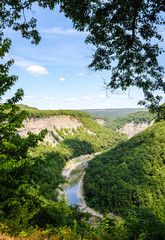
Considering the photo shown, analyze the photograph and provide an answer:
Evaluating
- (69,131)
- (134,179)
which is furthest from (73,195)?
(69,131)

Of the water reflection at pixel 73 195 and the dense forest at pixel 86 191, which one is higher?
the dense forest at pixel 86 191

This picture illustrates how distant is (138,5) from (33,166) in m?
6.22

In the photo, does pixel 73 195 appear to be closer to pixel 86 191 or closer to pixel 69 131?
pixel 86 191

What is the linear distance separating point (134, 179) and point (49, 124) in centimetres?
6231

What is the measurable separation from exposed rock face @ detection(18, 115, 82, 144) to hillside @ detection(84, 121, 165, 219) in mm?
38781

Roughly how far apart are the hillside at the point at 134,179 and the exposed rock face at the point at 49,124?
38781 millimetres

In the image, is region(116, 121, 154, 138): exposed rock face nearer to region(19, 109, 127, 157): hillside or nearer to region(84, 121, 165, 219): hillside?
region(19, 109, 127, 157): hillside

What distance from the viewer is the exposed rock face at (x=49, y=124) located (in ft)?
270

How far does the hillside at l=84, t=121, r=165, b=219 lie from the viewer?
3941 cm

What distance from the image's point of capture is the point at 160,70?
217 inches

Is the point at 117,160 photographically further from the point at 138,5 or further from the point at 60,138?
the point at 138,5

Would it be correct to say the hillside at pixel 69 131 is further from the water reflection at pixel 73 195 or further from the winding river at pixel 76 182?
the water reflection at pixel 73 195

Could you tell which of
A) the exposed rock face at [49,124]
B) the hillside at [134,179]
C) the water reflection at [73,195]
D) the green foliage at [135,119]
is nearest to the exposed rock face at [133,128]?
the green foliage at [135,119]

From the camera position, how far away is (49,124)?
93875mm
